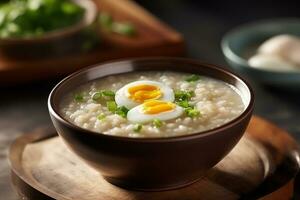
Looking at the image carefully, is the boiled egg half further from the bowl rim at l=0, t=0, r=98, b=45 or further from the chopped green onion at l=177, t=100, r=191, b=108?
the bowl rim at l=0, t=0, r=98, b=45

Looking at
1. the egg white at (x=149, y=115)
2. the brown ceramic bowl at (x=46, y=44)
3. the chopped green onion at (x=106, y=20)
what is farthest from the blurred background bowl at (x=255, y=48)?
the egg white at (x=149, y=115)

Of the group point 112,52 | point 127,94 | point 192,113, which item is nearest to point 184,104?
point 192,113

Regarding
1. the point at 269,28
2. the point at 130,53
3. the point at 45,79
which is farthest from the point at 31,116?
the point at 269,28

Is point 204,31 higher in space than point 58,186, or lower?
lower

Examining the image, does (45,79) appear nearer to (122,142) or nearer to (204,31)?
→ (204,31)

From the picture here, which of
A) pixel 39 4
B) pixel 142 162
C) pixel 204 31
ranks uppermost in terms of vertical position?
pixel 142 162

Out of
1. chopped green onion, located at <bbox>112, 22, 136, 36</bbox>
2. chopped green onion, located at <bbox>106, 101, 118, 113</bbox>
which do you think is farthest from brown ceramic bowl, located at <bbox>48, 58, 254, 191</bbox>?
chopped green onion, located at <bbox>112, 22, 136, 36</bbox>
